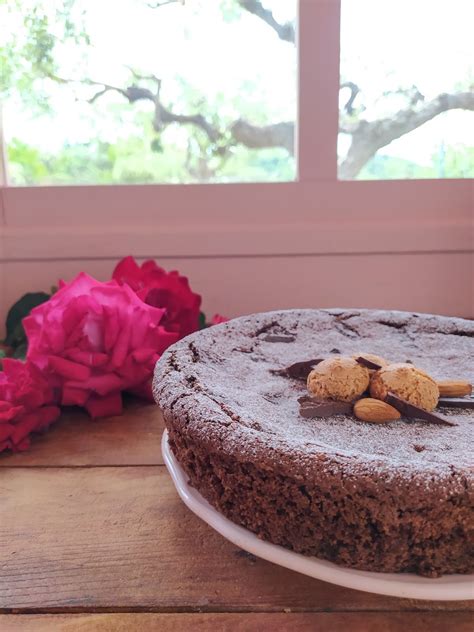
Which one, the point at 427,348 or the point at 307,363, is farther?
the point at 427,348

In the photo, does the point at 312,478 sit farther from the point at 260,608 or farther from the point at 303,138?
the point at 303,138

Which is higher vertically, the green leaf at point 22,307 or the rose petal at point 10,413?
the green leaf at point 22,307

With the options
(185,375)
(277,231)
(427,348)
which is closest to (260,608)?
(185,375)

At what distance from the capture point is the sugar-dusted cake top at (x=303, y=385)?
1.63ft

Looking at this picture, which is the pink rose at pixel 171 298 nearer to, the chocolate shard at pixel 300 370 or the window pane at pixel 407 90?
the chocolate shard at pixel 300 370

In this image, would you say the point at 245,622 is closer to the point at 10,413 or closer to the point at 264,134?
the point at 10,413

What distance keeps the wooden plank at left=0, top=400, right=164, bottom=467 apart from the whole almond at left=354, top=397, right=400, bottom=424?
0.30m

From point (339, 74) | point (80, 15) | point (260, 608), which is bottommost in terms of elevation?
point (260, 608)

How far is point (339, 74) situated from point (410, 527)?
98 cm

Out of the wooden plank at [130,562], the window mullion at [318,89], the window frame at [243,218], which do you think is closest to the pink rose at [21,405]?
the wooden plank at [130,562]

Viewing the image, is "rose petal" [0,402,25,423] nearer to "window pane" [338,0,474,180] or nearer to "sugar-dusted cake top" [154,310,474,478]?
"sugar-dusted cake top" [154,310,474,478]

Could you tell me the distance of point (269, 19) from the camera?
1.19 meters

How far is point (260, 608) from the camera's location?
500mm

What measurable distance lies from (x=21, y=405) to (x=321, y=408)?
17.2 inches
